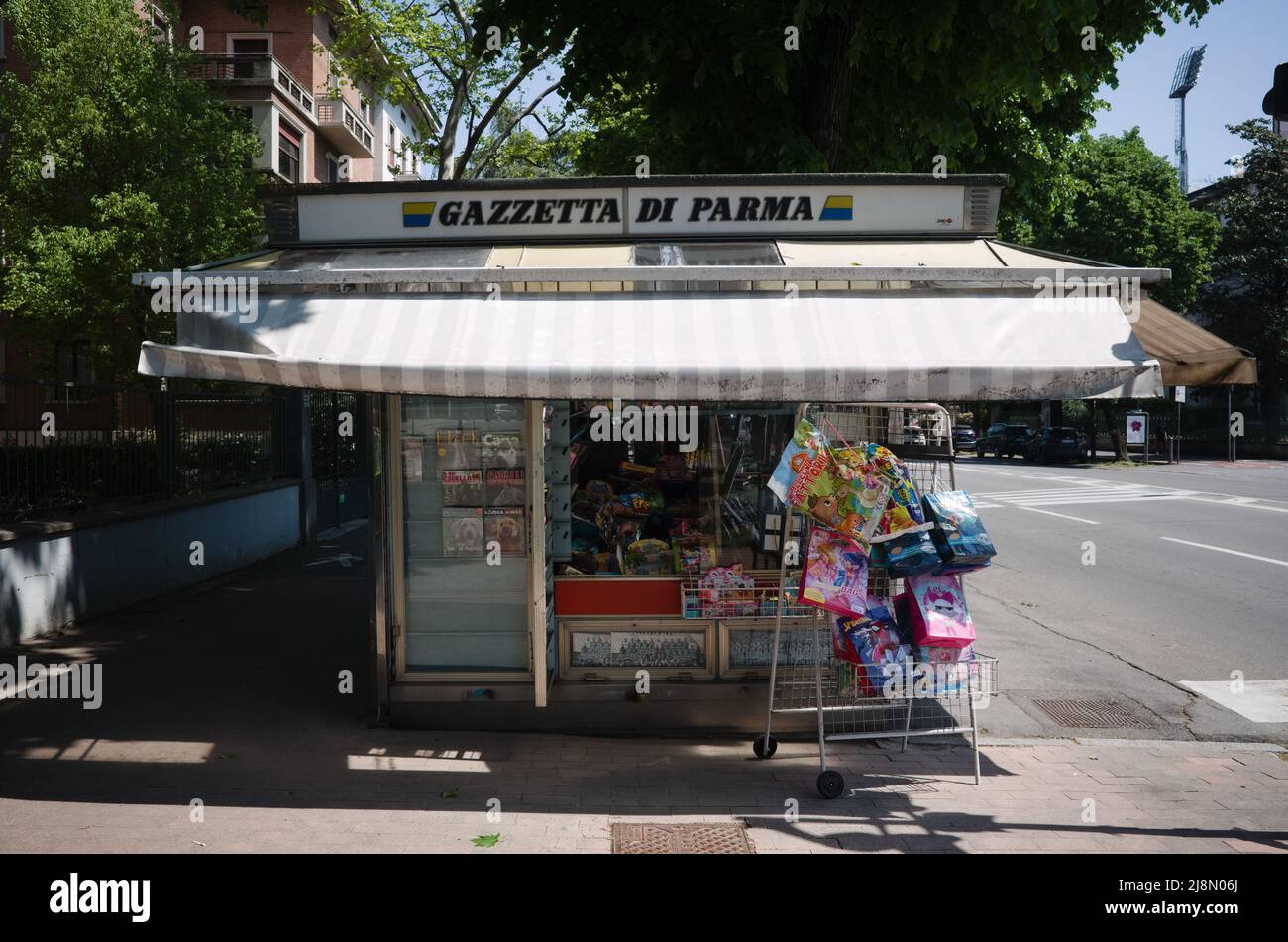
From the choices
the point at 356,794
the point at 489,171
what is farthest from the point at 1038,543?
the point at 489,171

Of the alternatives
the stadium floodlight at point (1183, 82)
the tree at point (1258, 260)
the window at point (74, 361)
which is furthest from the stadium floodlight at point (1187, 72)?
the window at point (74, 361)

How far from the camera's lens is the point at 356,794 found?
5.05 meters

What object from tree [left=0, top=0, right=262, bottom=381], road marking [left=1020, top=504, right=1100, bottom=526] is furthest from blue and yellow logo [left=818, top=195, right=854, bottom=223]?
tree [left=0, top=0, right=262, bottom=381]

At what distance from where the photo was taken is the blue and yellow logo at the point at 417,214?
20.8 feet

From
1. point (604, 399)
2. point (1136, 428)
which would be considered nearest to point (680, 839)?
point (604, 399)

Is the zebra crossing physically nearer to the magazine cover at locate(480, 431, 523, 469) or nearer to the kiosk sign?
the kiosk sign

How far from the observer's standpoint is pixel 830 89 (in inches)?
352

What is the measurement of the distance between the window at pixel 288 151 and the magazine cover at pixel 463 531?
2738 cm

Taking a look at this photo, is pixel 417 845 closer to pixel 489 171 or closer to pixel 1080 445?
pixel 489 171

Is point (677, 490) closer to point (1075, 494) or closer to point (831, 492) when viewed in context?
point (831, 492)

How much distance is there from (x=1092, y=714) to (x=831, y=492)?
3266 mm

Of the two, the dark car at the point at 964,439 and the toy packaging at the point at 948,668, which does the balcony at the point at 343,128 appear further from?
the toy packaging at the point at 948,668

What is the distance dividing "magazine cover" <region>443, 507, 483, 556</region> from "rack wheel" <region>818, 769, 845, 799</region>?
2.59 meters

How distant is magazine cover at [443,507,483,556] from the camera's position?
6.25m
